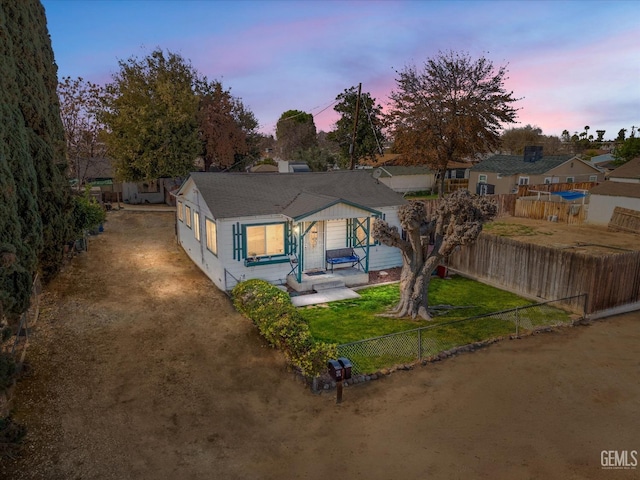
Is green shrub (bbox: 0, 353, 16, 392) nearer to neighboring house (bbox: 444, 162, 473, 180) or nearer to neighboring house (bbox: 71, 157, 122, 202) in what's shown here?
neighboring house (bbox: 71, 157, 122, 202)

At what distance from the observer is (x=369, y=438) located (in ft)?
27.5

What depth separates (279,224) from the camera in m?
17.8

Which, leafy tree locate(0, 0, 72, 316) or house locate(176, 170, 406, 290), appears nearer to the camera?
leafy tree locate(0, 0, 72, 316)

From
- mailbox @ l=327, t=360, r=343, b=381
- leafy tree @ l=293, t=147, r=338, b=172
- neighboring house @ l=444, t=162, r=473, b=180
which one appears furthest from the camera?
neighboring house @ l=444, t=162, r=473, b=180

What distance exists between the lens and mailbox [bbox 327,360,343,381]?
9617mm

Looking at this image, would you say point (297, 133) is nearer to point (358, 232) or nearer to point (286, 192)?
point (286, 192)

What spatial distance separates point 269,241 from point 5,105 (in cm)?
986

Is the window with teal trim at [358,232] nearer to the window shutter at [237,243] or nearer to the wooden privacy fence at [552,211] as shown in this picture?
the window shutter at [237,243]

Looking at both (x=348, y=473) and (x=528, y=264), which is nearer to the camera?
(x=348, y=473)

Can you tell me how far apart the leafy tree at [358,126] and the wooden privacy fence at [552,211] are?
1647 cm

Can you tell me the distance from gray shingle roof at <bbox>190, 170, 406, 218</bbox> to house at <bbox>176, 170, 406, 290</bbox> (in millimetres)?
41

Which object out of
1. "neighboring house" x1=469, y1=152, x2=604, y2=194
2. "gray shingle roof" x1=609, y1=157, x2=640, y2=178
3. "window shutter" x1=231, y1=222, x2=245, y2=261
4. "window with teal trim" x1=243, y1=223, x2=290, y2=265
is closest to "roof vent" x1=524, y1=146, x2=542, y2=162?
"neighboring house" x1=469, y1=152, x2=604, y2=194

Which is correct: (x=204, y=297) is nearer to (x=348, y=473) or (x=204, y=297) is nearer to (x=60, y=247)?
(x=60, y=247)

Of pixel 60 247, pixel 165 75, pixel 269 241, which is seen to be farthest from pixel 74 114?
pixel 269 241
